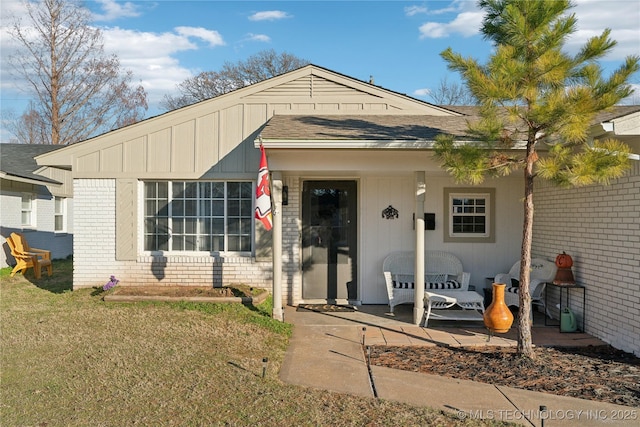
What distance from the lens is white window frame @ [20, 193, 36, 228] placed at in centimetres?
1356

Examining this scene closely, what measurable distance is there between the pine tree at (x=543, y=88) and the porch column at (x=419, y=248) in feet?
5.54

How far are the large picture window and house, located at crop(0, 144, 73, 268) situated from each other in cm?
448

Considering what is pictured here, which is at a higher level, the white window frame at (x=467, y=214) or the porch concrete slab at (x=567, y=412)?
the white window frame at (x=467, y=214)

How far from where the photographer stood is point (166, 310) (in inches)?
293

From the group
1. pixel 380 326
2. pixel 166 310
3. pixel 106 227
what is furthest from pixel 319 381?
pixel 106 227

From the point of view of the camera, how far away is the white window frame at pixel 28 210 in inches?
534

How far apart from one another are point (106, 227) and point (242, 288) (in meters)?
2.79

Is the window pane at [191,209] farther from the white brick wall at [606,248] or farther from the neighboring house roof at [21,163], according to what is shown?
the white brick wall at [606,248]

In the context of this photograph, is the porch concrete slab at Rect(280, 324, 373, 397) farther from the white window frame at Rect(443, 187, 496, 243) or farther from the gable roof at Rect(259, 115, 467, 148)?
the white window frame at Rect(443, 187, 496, 243)

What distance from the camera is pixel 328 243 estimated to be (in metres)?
8.87

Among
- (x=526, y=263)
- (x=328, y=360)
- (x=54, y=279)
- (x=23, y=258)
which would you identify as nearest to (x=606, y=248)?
(x=526, y=263)

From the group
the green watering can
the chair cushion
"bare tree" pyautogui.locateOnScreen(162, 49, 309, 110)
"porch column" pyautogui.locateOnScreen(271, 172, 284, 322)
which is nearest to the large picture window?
"porch column" pyautogui.locateOnScreen(271, 172, 284, 322)

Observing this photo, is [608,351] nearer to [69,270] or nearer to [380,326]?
[380,326]

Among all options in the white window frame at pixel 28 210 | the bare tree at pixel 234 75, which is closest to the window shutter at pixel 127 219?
the white window frame at pixel 28 210
